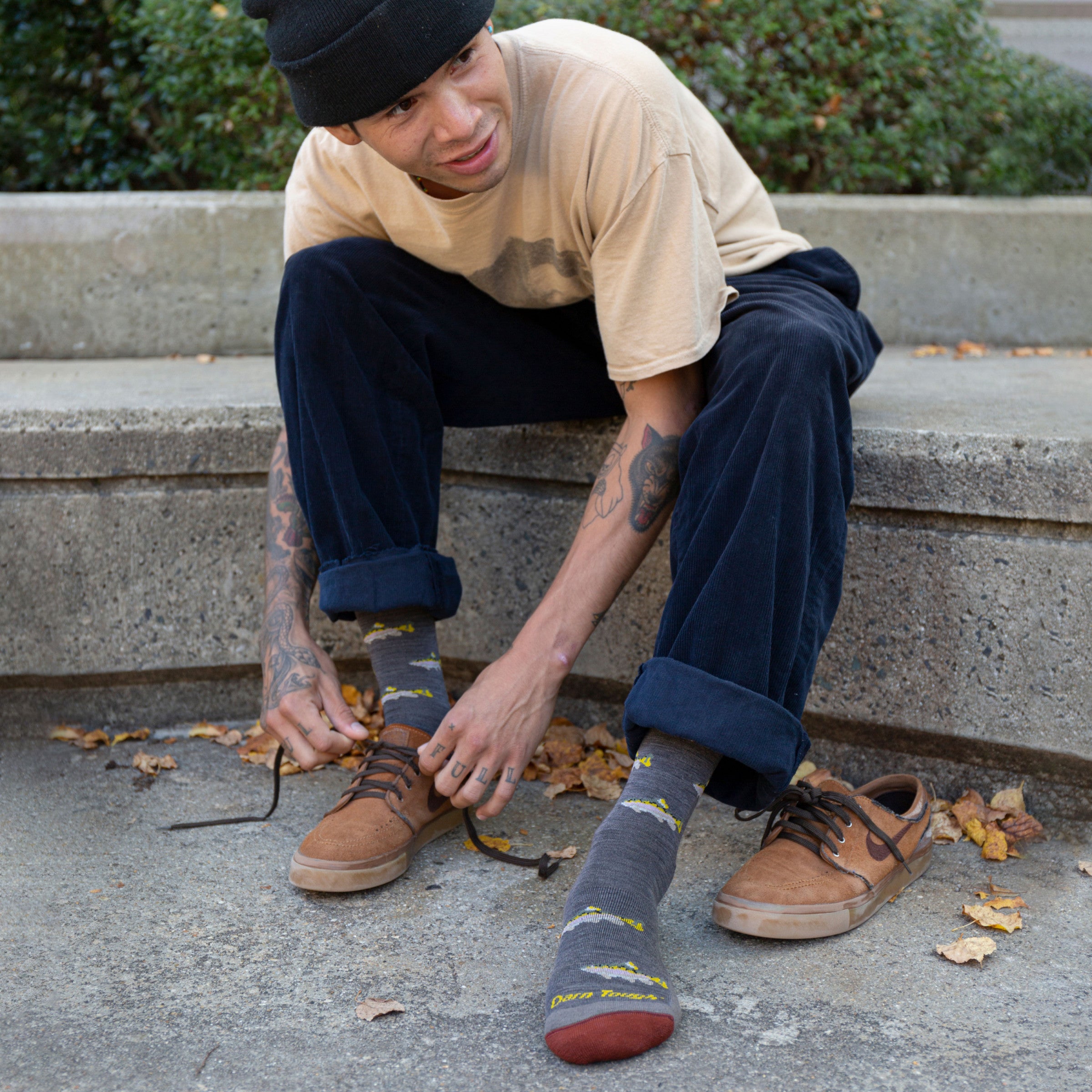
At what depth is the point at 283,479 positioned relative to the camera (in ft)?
7.34

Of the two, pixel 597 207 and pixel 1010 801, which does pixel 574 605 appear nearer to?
pixel 597 207

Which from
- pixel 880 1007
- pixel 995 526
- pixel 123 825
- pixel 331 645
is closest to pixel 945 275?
pixel 995 526

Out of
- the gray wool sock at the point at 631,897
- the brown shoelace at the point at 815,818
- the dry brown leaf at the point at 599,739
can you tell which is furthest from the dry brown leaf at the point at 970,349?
the gray wool sock at the point at 631,897

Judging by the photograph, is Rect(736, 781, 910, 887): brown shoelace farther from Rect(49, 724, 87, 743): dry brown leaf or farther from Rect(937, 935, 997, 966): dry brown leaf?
Rect(49, 724, 87, 743): dry brown leaf

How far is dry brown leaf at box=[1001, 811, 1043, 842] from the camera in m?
2.02

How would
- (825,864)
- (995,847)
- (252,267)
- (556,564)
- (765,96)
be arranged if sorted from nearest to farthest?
1. (825,864)
2. (995,847)
3. (556,564)
4. (252,267)
5. (765,96)

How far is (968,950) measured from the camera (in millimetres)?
1648

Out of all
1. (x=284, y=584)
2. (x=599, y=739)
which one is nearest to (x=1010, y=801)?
(x=599, y=739)

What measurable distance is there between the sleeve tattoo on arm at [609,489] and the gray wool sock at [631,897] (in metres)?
0.42

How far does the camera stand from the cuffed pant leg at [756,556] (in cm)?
157

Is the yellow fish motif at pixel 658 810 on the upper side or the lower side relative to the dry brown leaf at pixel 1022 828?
upper

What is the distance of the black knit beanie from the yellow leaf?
5.27 feet

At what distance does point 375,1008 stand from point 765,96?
3527mm

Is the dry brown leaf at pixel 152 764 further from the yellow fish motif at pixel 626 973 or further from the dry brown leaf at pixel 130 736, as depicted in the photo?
the yellow fish motif at pixel 626 973
